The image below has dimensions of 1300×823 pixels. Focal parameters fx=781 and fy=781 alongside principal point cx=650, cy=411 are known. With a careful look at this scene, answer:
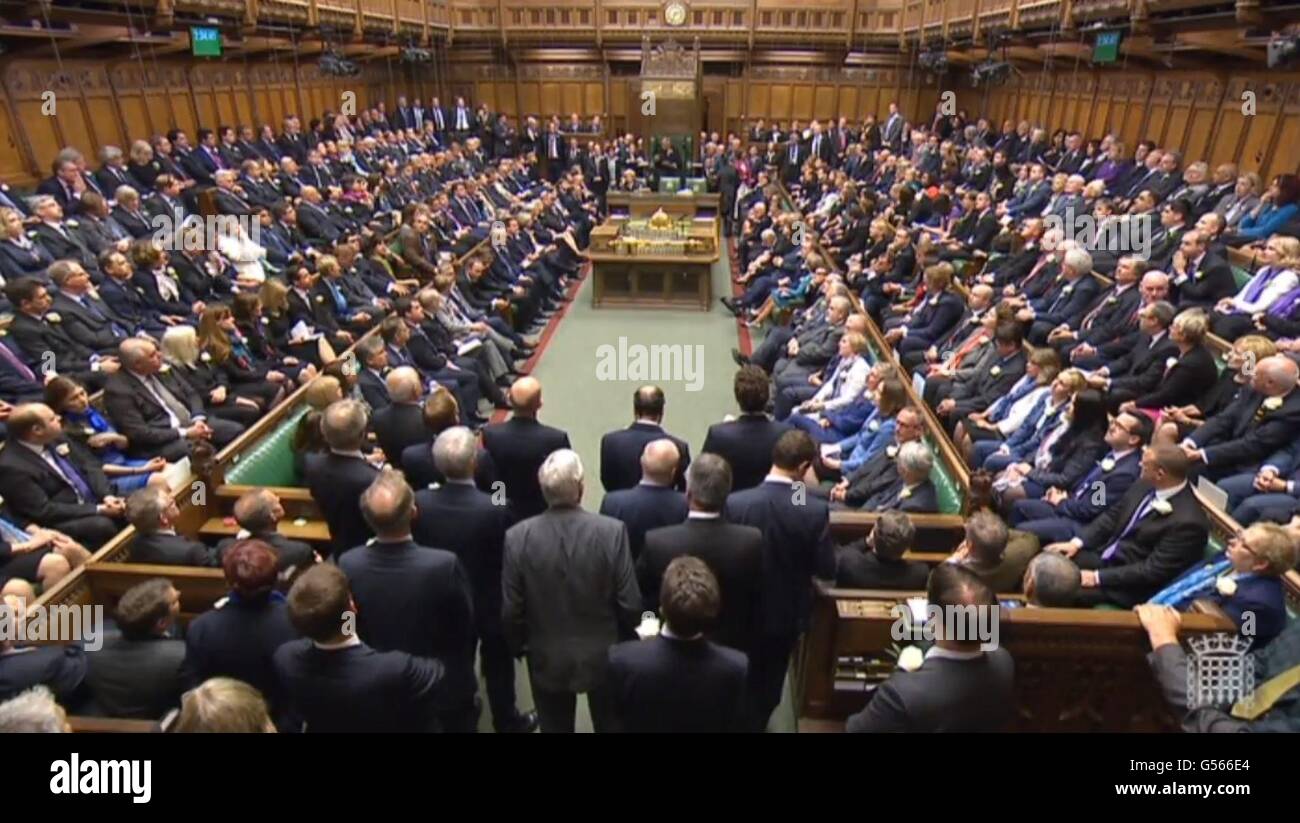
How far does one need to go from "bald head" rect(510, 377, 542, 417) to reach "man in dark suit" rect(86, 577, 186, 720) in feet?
5.36

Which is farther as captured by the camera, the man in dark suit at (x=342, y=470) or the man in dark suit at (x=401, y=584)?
the man in dark suit at (x=342, y=470)

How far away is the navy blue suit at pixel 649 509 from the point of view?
9.90 ft

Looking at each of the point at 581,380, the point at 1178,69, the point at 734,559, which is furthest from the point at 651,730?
the point at 1178,69

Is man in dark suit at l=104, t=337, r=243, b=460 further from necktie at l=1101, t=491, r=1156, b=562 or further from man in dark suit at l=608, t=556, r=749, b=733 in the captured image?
necktie at l=1101, t=491, r=1156, b=562

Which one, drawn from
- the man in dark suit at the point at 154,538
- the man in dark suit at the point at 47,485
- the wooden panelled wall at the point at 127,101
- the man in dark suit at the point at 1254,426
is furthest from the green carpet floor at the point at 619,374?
the wooden panelled wall at the point at 127,101

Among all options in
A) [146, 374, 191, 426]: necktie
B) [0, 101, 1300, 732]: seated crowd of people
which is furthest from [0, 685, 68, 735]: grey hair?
[146, 374, 191, 426]: necktie

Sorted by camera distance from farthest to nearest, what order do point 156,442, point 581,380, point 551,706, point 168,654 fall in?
point 581,380 → point 156,442 → point 551,706 → point 168,654

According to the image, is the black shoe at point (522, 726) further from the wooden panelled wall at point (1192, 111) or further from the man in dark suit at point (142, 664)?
the wooden panelled wall at point (1192, 111)

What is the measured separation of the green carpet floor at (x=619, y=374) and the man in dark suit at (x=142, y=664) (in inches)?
118

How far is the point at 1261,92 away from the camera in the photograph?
348 inches

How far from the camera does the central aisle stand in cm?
665

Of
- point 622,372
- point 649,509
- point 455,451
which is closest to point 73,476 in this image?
point 455,451

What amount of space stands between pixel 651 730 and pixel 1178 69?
11837mm
